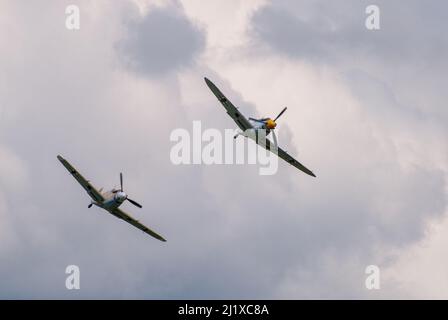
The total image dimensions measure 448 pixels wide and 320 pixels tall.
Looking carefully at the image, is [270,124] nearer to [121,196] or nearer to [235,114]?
[235,114]

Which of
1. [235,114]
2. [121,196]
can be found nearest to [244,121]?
[235,114]

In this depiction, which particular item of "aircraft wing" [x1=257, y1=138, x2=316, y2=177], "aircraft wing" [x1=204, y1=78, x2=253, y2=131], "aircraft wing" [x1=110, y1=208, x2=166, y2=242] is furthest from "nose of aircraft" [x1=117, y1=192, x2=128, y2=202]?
"aircraft wing" [x1=257, y1=138, x2=316, y2=177]

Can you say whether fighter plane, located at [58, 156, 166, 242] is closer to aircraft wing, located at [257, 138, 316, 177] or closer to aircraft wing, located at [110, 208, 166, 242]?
aircraft wing, located at [110, 208, 166, 242]

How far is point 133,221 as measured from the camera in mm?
155625

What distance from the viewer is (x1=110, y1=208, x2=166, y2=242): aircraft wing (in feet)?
496

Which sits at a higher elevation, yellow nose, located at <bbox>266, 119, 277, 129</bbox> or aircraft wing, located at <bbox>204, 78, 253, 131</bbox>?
aircraft wing, located at <bbox>204, 78, 253, 131</bbox>

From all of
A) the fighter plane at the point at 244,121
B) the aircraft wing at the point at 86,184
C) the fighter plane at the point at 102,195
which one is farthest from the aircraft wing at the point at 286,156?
the aircraft wing at the point at 86,184

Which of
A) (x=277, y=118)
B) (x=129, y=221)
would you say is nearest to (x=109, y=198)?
(x=129, y=221)

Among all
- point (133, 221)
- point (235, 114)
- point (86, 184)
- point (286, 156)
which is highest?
point (235, 114)

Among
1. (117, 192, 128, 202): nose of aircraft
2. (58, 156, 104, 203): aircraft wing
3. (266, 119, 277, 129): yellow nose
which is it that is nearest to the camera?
(266, 119, 277, 129): yellow nose

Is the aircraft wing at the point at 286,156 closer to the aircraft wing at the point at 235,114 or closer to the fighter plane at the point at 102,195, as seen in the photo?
the aircraft wing at the point at 235,114

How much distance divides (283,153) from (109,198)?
27.3 m

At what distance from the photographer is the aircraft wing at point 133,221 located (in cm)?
15112
